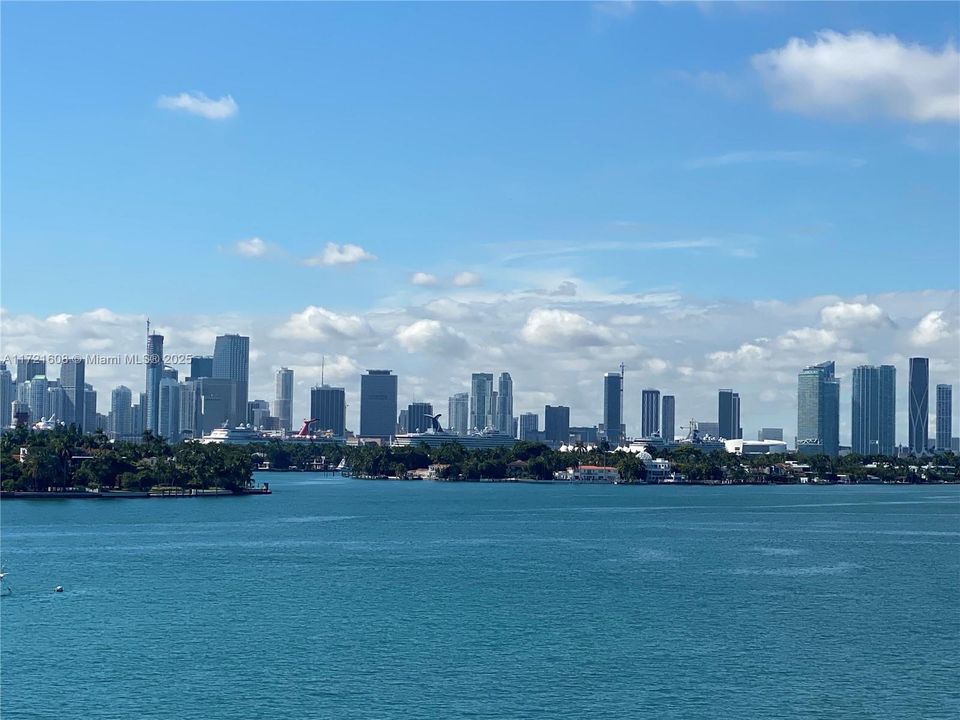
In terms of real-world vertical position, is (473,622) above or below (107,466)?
below

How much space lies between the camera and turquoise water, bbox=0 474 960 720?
45219mm

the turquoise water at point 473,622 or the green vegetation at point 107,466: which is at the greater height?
the green vegetation at point 107,466

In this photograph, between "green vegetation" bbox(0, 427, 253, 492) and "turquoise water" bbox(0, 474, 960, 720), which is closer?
"turquoise water" bbox(0, 474, 960, 720)

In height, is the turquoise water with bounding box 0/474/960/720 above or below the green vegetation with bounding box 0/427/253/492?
below

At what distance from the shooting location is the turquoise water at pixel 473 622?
4522 centimetres

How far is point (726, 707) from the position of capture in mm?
44156

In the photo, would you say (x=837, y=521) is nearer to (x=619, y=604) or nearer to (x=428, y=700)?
(x=619, y=604)

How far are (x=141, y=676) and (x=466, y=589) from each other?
81.7 feet

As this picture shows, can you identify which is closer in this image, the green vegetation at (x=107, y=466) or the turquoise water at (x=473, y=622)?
the turquoise water at (x=473, y=622)

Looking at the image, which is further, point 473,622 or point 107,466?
point 107,466

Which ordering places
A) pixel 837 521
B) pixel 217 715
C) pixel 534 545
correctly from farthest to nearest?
pixel 837 521 → pixel 534 545 → pixel 217 715

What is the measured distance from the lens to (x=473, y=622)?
59.3 m

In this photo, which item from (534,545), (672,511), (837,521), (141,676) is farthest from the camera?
(672,511)

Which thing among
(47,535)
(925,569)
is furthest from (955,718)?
(47,535)
